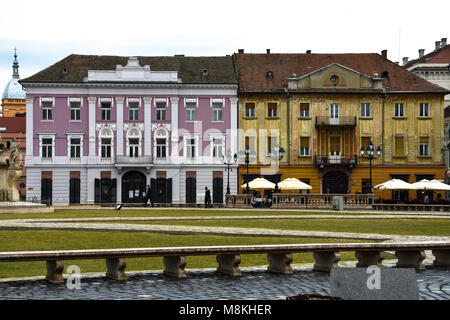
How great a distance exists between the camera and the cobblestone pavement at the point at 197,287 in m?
12.3

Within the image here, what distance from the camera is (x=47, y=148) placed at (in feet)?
219

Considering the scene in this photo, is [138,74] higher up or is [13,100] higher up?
[13,100]

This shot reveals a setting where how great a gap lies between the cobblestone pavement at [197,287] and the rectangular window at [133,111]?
52.5m

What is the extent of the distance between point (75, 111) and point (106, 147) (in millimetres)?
3679

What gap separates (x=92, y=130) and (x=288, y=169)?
1558cm

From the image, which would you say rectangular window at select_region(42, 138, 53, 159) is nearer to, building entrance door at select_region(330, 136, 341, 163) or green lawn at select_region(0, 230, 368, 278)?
building entrance door at select_region(330, 136, 341, 163)

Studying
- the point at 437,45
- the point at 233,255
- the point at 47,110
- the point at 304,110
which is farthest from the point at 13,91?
the point at 233,255

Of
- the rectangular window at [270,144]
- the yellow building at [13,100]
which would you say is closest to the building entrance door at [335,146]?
the rectangular window at [270,144]

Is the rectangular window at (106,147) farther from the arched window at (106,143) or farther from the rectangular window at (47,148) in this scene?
the rectangular window at (47,148)

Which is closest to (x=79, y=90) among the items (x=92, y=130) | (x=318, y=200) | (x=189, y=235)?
(x=92, y=130)

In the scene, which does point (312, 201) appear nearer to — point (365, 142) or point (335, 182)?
point (335, 182)

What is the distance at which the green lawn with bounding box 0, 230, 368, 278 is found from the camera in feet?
55.9

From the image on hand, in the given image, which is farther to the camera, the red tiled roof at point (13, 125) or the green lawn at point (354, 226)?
the red tiled roof at point (13, 125)

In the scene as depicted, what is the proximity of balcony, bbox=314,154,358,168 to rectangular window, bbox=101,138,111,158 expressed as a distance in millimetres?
16144
